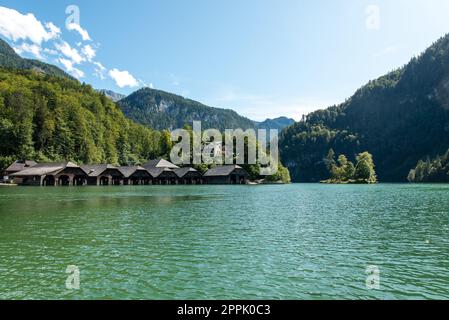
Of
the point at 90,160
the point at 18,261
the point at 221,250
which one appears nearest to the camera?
the point at 18,261

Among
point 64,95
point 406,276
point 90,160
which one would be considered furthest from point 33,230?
point 64,95

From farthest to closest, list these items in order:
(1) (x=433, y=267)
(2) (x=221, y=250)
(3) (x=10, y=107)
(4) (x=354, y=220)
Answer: (3) (x=10, y=107)
(4) (x=354, y=220)
(2) (x=221, y=250)
(1) (x=433, y=267)

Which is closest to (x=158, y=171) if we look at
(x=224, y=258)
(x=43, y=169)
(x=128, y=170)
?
(x=128, y=170)

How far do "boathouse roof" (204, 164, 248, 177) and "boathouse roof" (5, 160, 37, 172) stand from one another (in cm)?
5132

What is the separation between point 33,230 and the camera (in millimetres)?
22625

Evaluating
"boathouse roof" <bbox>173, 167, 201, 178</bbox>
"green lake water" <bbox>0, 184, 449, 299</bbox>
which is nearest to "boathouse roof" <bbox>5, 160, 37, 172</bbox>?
"boathouse roof" <bbox>173, 167, 201, 178</bbox>

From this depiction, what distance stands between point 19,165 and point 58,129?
2084cm

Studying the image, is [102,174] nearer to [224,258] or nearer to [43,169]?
[43,169]

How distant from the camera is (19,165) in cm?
11006

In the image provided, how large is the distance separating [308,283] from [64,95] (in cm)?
14740

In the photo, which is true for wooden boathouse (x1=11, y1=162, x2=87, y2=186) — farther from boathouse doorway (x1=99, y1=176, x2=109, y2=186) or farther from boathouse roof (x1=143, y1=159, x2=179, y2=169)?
boathouse roof (x1=143, y1=159, x2=179, y2=169)

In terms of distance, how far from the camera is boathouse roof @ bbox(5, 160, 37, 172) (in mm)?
108562
